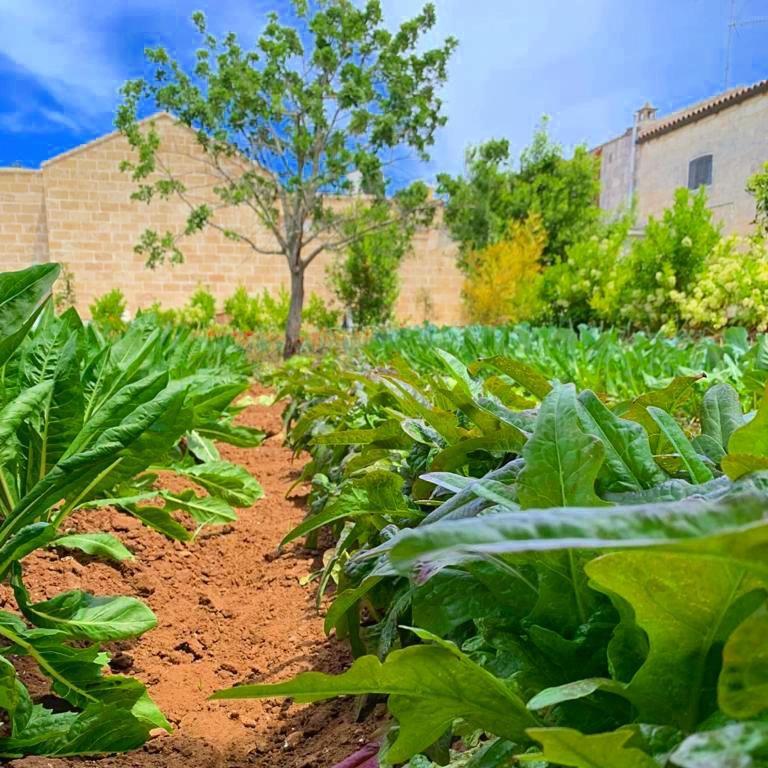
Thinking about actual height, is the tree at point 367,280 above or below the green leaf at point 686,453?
above

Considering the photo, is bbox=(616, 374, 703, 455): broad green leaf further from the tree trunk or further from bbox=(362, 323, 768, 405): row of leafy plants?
the tree trunk

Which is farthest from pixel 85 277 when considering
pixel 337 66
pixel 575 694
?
pixel 575 694

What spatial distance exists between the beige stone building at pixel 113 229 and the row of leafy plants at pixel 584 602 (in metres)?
17.2

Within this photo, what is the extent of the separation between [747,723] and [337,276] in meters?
17.4

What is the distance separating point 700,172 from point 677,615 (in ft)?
47.7

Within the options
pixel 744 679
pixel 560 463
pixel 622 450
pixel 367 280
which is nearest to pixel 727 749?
pixel 744 679

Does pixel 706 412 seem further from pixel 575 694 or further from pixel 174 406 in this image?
pixel 174 406

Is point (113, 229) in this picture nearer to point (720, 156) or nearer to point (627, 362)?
point (720, 156)

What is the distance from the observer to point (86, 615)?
1.30m

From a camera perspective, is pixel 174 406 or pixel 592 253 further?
pixel 592 253

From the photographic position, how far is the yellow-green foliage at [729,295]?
7.21 metres

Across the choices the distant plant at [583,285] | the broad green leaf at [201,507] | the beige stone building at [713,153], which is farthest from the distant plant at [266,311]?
the broad green leaf at [201,507]

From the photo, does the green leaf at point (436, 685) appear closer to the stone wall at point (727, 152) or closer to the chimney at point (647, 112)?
the stone wall at point (727, 152)

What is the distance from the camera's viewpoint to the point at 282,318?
16.1 metres
